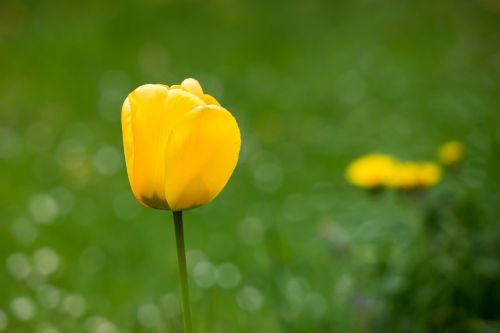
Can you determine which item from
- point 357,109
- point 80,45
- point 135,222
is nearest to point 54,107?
point 80,45

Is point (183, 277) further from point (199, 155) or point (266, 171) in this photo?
point (266, 171)

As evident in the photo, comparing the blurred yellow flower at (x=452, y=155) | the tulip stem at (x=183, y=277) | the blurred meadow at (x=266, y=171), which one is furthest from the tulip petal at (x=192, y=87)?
the blurred yellow flower at (x=452, y=155)

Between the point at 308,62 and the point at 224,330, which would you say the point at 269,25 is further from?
the point at 224,330

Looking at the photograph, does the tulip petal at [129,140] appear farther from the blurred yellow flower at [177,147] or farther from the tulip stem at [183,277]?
the tulip stem at [183,277]

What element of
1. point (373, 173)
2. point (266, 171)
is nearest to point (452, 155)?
point (373, 173)

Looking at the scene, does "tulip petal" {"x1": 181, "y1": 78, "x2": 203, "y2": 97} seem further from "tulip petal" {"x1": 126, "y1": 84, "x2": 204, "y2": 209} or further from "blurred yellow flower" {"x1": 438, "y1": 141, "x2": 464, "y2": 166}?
"blurred yellow flower" {"x1": 438, "y1": 141, "x2": 464, "y2": 166}

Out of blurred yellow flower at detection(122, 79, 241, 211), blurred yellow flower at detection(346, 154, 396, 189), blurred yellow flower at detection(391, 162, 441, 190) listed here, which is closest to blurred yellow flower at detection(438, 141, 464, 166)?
blurred yellow flower at detection(391, 162, 441, 190)
